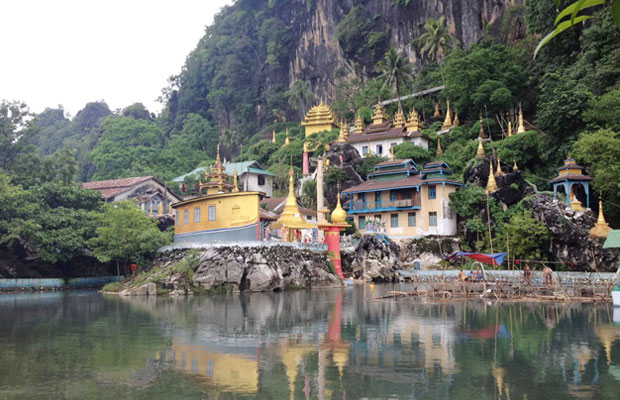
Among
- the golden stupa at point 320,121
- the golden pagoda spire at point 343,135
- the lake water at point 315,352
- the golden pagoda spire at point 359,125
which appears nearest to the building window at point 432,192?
the golden pagoda spire at point 343,135

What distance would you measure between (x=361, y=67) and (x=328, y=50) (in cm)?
733

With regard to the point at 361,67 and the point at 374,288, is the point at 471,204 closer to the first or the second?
the point at 374,288

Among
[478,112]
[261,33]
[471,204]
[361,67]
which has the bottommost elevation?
[471,204]

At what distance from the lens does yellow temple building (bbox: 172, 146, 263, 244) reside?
34938 mm

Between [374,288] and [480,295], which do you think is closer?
[480,295]

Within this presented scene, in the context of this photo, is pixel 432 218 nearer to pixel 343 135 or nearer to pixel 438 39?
pixel 343 135

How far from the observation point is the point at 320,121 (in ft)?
229

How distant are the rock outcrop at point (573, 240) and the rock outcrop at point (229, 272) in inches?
614

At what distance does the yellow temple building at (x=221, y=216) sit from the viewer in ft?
115

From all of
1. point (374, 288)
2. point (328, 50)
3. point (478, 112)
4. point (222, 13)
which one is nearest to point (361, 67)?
point (328, 50)

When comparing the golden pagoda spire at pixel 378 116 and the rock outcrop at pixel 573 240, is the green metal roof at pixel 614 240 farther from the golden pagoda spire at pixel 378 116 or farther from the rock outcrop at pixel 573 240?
the golden pagoda spire at pixel 378 116

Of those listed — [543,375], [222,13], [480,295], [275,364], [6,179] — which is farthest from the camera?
[222,13]

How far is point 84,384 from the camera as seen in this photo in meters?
11.2

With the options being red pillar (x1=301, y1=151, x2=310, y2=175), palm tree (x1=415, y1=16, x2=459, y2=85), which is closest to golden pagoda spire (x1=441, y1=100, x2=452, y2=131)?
palm tree (x1=415, y1=16, x2=459, y2=85)
